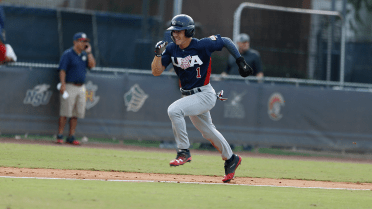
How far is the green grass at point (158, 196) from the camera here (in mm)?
5086

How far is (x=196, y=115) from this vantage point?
741 cm

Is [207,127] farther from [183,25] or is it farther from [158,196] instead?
[158,196]

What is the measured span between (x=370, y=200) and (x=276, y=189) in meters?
1.14

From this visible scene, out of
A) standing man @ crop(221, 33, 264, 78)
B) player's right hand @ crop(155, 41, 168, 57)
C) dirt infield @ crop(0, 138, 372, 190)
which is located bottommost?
dirt infield @ crop(0, 138, 372, 190)

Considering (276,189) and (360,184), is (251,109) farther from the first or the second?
(276,189)

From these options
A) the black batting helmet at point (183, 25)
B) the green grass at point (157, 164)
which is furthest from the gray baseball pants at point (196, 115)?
the green grass at point (157, 164)

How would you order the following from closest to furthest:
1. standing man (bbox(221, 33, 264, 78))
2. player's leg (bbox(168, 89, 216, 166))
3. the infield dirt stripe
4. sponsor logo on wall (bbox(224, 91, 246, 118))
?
the infield dirt stripe
player's leg (bbox(168, 89, 216, 166))
standing man (bbox(221, 33, 264, 78))
sponsor logo on wall (bbox(224, 91, 246, 118))

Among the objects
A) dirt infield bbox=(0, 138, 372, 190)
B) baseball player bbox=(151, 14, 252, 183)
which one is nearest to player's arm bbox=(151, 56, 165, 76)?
baseball player bbox=(151, 14, 252, 183)

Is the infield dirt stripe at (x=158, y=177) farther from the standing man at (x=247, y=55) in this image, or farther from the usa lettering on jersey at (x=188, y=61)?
the standing man at (x=247, y=55)

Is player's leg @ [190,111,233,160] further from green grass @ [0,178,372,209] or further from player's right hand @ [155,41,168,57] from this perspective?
player's right hand @ [155,41,168,57]

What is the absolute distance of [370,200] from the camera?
21.0 feet

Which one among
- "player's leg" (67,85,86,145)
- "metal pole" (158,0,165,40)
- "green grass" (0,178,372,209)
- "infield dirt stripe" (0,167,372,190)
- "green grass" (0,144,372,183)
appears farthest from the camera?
"metal pole" (158,0,165,40)

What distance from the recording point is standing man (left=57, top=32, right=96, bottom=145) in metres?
11.9

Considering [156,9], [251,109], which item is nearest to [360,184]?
[251,109]
